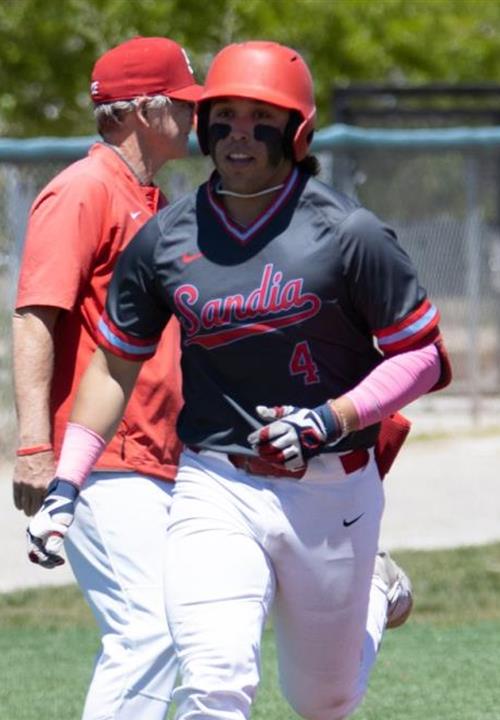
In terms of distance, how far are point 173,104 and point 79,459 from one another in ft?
3.67

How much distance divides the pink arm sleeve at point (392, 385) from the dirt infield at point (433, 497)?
5.02 m

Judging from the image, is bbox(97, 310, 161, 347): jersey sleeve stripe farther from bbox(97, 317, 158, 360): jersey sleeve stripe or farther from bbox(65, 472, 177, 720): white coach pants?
bbox(65, 472, 177, 720): white coach pants

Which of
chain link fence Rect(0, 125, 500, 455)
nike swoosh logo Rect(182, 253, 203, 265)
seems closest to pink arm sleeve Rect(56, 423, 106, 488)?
nike swoosh logo Rect(182, 253, 203, 265)

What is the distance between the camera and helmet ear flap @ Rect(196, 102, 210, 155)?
427cm

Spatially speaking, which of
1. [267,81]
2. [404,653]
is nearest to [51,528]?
[267,81]

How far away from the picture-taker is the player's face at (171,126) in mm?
4875

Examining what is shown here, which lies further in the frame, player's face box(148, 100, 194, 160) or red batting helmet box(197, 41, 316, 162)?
player's face box(148, 100, 194, 160)

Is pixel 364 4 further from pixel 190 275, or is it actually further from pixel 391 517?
pixel 190 275

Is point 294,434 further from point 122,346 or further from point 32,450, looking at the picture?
point 32,450

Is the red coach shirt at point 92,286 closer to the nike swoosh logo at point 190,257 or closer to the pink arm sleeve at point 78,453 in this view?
the pink arm sleeve at point 78,453

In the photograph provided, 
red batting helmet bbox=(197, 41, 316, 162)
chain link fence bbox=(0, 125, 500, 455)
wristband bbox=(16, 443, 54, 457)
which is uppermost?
red batting helmet bbox=(197, 41, 316, 162)

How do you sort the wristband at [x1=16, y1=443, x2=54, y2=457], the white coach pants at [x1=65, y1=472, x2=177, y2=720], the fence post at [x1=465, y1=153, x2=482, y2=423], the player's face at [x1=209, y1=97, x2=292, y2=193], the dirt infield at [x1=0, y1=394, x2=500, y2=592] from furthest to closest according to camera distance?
1. the fence post at [x1=465, y1=153, x2=482, y2=423]
2. the dirt infield at [x1=0, y1=394, x2=500, y2=592]
3. the wristband at [x1=16, y1=443, x2=54, y2=457]
4. the white coach pants at [x1=65, y1=472, x2=177, y2=720]
5. the player's face at [x1=209, y1=97, x2=292, y2=193]

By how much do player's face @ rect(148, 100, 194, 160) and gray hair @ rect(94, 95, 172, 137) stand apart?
17mm

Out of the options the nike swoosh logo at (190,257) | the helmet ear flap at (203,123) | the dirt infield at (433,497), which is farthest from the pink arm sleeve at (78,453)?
the dirt infield at (433,497)
